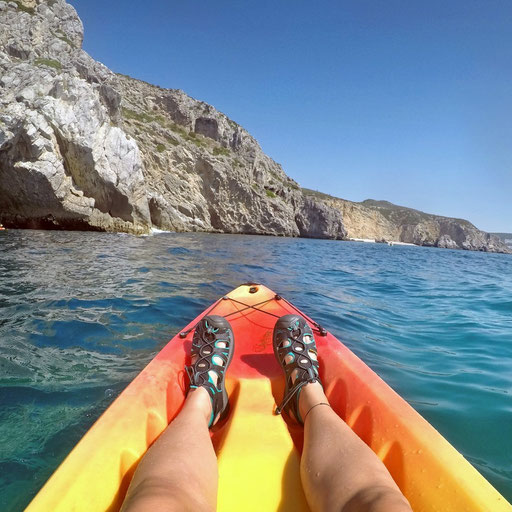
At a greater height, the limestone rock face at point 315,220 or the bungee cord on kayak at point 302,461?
the limestone rock face at point 315,220

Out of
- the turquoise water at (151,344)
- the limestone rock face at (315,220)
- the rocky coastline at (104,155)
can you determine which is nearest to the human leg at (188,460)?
the turquoise water at (151,344)

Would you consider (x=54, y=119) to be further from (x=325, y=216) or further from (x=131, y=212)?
(x=325, y=216)

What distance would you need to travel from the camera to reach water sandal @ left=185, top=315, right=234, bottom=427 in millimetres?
2318

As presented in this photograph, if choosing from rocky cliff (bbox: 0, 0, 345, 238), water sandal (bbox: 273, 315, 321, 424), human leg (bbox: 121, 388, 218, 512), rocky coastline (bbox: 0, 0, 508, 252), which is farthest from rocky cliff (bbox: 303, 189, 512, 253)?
human leg (bbox: 121, 388, 218, 512)

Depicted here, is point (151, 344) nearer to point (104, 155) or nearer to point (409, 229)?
point (104, 155)

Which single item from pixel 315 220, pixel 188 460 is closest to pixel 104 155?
pixel 188 460

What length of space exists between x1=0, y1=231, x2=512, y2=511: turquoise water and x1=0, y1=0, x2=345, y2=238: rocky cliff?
1340 cm

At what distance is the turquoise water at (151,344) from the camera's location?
88.1 inches

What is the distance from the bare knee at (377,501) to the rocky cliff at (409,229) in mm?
89062

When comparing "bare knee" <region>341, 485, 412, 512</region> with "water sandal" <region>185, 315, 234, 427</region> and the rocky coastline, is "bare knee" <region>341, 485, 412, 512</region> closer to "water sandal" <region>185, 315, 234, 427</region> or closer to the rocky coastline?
"water sandal" <region>185, 315, 234, 427</region>

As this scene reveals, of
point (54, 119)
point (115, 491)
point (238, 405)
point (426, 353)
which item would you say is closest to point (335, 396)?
point (238, 405)

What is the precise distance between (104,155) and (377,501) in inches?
993

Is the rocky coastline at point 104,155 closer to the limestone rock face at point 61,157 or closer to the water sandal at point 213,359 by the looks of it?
the limestone rock face at point 61,157

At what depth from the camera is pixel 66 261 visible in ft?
28.3
